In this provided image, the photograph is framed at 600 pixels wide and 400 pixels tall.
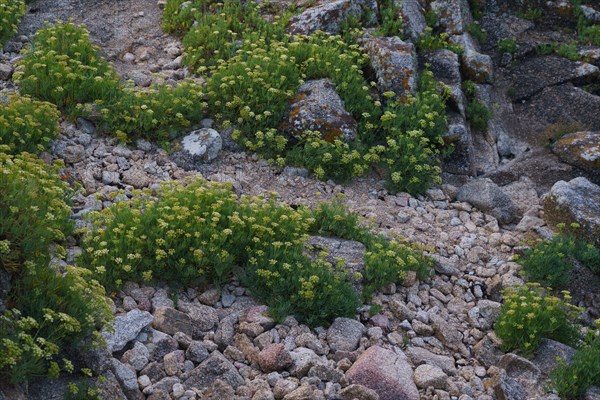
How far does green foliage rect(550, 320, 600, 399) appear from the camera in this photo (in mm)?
7344

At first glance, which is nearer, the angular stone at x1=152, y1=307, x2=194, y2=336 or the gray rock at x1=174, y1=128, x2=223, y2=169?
the angular stone at x1=152, y1=307, x2=194, y2=336

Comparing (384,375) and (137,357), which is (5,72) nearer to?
(137,357)

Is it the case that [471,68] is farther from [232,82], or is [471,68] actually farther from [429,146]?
[232,82]

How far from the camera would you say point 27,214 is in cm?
654

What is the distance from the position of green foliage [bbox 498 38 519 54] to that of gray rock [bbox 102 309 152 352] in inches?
364

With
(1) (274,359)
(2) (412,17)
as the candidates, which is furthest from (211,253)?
(2) (412,17)

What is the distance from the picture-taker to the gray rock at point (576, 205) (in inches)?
385

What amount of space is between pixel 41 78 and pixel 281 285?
4.75 metres

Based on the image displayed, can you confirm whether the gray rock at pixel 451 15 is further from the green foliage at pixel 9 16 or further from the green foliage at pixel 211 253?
the green foliage at pixel 9 16

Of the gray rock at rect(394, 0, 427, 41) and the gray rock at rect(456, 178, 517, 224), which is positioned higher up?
the gray rock at rect(394, 0, 427, 41)

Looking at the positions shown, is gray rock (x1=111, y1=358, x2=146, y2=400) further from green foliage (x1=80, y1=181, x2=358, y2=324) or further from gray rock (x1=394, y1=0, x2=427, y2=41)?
gray rock (x1=394, y1=0, x2=427, y2=41)

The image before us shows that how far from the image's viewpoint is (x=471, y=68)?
1274 cm

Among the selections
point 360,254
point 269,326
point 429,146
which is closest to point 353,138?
point 429,146

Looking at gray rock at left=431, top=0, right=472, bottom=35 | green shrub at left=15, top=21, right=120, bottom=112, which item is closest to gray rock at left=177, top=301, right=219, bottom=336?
green shrub at left=15, top=21, right=120, bottom=112
